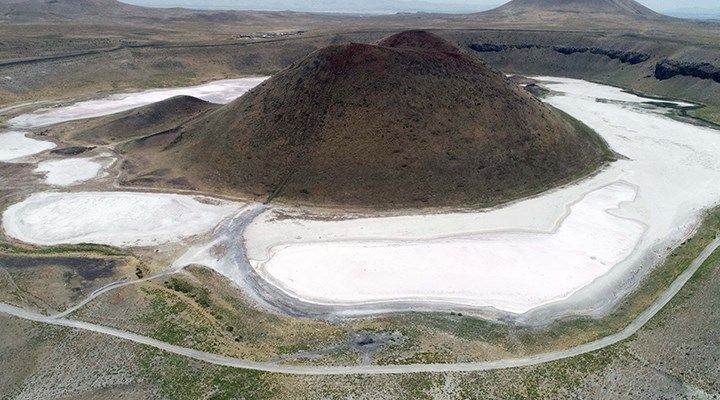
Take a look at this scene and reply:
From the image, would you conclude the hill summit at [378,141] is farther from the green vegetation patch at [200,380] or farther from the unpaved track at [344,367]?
the green vegetation patch at [200,380]

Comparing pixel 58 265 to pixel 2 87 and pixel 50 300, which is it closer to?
pixel 50 300

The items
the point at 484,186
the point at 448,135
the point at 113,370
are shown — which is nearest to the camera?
the point at 113,370

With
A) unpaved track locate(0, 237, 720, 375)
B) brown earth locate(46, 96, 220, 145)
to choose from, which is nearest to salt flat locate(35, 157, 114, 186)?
brown earth locate(46, 96, 220, 145)

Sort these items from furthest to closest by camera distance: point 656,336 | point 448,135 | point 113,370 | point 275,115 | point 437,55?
1. point 437,55
2. point 275,115
3. point 448,135
4. point 656,336
5. point 113,370

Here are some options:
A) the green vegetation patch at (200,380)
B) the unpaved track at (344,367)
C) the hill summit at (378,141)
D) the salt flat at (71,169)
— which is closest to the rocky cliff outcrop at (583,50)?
the hill summit at (378,141)

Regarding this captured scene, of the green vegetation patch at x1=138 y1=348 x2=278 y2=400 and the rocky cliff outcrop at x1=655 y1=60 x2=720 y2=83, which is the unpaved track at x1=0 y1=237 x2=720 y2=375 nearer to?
the green vegetation patch at x1=138 y1=348 x2=278 y2=400

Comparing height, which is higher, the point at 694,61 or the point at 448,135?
the point at 694,61

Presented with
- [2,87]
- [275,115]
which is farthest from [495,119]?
[2,87]
